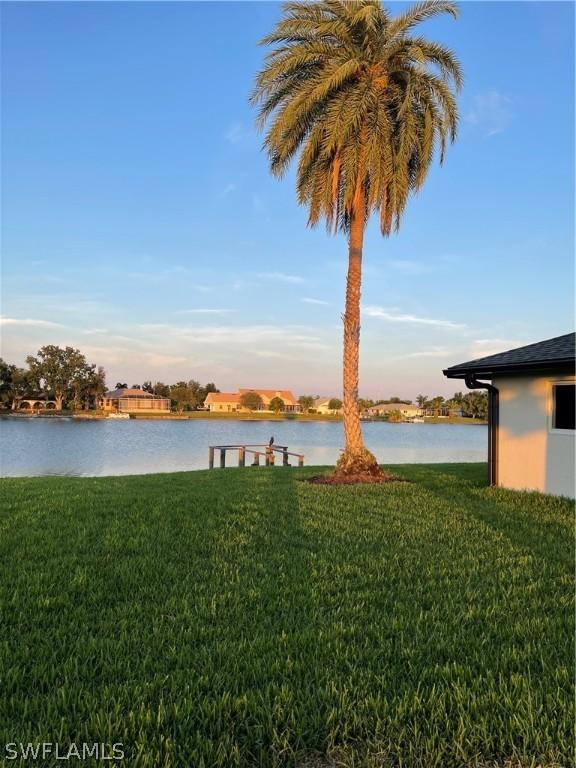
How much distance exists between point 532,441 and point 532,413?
577 millimetres

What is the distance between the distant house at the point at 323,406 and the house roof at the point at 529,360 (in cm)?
10942

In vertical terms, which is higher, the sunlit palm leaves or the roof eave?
the sunlit palm leaves

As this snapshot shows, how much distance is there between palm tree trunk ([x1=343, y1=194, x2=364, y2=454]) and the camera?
45.0 feet

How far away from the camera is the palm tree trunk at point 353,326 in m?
13.7

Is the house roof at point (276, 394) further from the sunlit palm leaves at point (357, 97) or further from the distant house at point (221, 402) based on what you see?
the sunlit palm leaves at point (357, 97)

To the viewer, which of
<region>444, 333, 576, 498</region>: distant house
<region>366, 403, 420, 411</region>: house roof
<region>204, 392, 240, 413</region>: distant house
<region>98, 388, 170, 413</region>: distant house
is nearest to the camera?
<region>444, 333, 576, 498</region>: distant house

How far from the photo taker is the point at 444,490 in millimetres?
11453

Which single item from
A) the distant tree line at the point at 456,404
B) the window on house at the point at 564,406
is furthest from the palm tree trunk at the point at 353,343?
the distant tree line at the point at 456,404

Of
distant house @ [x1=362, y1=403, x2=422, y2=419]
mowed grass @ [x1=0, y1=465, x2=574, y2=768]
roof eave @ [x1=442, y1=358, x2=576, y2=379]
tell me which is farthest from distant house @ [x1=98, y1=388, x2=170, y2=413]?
mowed grass @ [x1=0, y1=465, x2=574, y2=768]

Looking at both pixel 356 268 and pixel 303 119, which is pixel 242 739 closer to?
pixel 356 268

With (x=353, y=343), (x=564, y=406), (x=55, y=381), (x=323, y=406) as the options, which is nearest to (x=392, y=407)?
(x=323, y=406)

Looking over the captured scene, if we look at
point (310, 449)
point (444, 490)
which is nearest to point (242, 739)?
point (444, 490)

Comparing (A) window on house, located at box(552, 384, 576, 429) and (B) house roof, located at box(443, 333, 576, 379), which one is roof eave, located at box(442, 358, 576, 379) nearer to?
(B) house roof, located at box(443, 333, 576, 379)

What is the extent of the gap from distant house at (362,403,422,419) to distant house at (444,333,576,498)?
11980 cm
